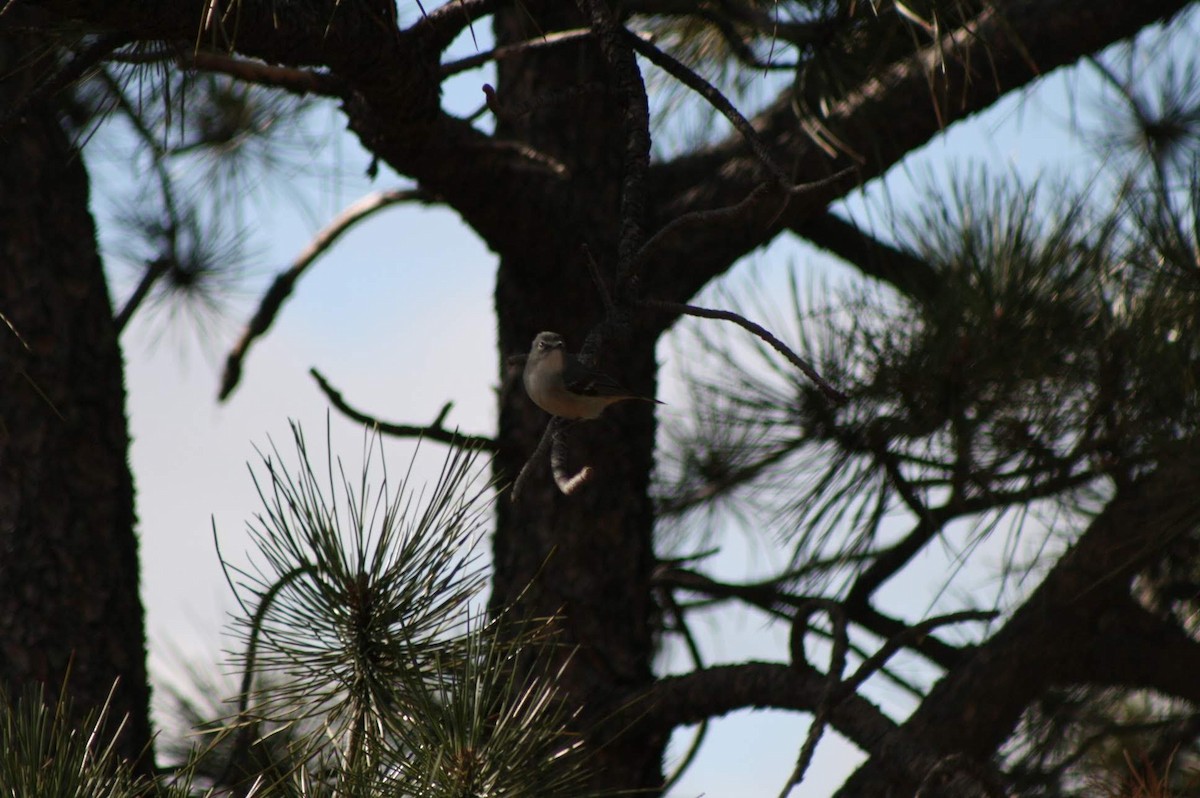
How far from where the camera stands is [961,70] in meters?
2.40

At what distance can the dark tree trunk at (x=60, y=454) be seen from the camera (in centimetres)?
204

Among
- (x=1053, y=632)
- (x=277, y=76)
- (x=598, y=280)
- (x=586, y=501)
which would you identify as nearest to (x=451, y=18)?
(x=277, y=76)

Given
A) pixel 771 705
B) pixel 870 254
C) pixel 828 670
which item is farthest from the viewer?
pixel 870 254

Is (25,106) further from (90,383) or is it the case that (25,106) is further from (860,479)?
(860,479)

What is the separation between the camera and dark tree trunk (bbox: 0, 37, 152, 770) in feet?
6.68

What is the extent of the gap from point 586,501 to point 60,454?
975 mm

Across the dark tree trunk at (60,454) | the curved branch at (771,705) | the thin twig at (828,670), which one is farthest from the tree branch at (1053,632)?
the dark tree trunk at (60,454)

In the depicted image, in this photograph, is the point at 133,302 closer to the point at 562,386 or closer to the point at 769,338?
the point at 562,386

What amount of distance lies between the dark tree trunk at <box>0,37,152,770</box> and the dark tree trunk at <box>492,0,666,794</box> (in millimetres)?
714

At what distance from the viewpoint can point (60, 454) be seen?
212 centimetres

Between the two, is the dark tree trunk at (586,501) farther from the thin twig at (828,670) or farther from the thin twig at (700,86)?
the thin twig at (700,86)

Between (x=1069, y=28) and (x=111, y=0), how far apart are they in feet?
5.94

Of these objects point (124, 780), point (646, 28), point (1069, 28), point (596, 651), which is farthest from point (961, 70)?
point (124, 780)

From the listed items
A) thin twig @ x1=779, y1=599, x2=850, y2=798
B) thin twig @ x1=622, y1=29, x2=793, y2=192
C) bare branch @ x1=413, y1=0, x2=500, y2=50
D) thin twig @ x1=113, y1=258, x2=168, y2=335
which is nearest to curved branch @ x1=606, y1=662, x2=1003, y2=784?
thin twig @ x1=779, y1=599, x2=850, y2=798
